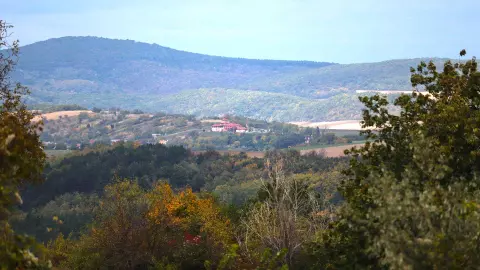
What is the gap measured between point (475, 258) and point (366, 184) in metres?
6.21

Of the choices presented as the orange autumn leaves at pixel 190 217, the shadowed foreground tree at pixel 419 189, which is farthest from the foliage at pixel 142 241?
the shadowed foreground tree at pixel 419 189

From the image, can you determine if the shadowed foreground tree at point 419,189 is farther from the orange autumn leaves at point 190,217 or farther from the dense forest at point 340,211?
the orange autumn leaves at point 190,217

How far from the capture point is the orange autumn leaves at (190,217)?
3297cm

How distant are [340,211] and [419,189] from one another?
8.22 ft

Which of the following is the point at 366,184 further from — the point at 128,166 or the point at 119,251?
the point at 128,166

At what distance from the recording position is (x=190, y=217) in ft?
124

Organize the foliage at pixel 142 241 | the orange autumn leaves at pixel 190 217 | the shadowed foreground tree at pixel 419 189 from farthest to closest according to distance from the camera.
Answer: the orange autumn leaves at pixel 190 217, the foliage at pixel 142 241, the shadowed foreground tree at pixel 419 189

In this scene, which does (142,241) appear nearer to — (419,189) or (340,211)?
(340,211)

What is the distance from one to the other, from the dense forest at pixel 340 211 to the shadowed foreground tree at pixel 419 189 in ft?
0.11

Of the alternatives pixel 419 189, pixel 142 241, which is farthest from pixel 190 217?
pixel 419 189

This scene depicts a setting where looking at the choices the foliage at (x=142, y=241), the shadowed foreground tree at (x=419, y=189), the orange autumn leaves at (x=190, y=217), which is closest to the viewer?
the shadowed foreground tree at (x=419, y=189)

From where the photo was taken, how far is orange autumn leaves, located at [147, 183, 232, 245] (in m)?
33.0

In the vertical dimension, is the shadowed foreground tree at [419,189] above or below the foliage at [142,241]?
above

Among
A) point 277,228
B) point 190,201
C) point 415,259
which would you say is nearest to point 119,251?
point 277,228
